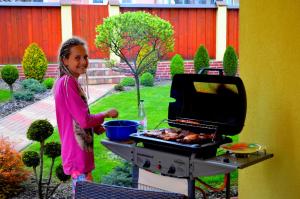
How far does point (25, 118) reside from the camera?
27.0 feet

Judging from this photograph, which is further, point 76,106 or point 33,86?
point 33,86

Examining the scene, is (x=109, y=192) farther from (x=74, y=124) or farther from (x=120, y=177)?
(x=120, y=177)

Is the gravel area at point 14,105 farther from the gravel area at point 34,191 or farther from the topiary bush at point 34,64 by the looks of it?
the gravel area at point 34,191

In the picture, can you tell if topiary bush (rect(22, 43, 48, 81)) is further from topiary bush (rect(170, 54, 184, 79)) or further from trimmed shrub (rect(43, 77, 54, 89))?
topiary bush (rect(170, 54, 184, 79))

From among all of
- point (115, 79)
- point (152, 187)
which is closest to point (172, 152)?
point (152, 187)

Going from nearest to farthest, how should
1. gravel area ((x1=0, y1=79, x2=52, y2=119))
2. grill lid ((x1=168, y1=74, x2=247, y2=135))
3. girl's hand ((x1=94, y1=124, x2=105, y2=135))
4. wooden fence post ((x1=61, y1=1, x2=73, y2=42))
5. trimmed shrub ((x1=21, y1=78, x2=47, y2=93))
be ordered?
grill lid ((x1=168, y1=74, x2=247, y2=135)) < girl's hand ((x1=94, y1=124, x2=105, y2=135)) < gravel area ((x1=0, y1=79, x2=52, y2=119)) < trimmed shrub ((x1=21, y1=78, x2=47, y2=93)) < wooden fence post ((x1=61, y1=1, x2=73, y2=42))

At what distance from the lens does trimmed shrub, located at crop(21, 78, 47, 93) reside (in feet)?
34.2

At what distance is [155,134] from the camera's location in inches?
113

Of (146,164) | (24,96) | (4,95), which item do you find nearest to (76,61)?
(146,164)

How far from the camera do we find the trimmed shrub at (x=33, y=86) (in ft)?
34.2

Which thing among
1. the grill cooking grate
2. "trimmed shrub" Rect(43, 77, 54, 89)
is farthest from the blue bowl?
"trimmed shrub" Rect(43, 77, 54, 89)

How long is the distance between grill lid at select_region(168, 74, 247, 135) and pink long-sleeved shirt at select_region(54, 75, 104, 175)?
1.82 feet

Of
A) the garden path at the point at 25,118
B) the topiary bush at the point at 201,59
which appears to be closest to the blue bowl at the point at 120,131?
the garden path at the point at 25,118

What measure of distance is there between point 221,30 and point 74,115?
35.4 feet
